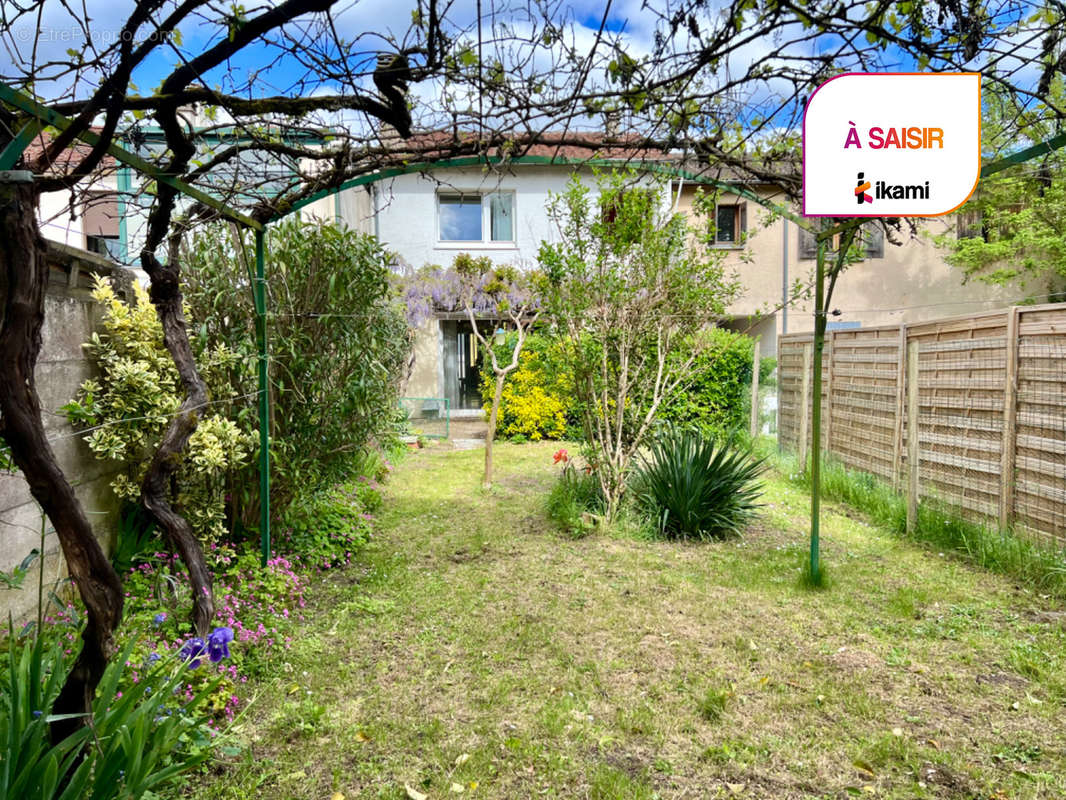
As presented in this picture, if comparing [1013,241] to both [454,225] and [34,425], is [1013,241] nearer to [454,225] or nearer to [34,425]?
[454,225]

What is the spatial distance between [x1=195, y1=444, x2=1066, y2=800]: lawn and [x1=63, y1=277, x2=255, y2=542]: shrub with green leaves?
38.8 inches

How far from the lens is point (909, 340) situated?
221 inches

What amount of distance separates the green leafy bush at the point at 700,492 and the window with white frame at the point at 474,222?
8575 mm

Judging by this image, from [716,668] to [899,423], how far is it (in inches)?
151

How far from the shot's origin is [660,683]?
9.38 feet

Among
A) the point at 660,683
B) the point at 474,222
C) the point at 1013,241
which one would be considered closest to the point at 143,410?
the point at 660,683

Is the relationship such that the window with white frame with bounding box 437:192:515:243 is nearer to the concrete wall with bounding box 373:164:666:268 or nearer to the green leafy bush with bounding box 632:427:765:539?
the concrete wall with bounding box 373:164:666:268

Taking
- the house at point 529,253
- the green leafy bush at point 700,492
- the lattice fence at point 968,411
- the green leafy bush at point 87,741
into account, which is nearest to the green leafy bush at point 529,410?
the house at point 529,253

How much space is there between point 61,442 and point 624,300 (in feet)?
13.3

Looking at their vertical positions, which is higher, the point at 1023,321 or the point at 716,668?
→ the point at 1023,321

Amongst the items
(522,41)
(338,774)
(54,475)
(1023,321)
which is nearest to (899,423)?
(1023,321)

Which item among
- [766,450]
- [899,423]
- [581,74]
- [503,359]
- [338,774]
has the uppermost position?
[581,74]

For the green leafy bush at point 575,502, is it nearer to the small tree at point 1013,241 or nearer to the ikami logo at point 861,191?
the ikami logo at point 861,191

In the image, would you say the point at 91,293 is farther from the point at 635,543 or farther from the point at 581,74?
the point at 635,543
